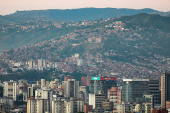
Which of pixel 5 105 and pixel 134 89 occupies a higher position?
pixel 5 105

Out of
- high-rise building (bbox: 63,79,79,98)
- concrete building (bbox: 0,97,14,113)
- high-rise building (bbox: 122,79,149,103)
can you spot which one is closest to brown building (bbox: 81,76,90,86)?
high-rise building (bbox: 63,79,79,98)

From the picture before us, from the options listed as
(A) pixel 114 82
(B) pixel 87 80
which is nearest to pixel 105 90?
(A) pixel 114 82

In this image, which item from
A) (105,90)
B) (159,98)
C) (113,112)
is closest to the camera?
(113,112)

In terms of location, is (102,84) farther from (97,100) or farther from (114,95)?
(97,100)

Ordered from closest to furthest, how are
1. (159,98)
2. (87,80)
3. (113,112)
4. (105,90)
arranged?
(113,112) < (159,98) < (105,90) < (87,80)

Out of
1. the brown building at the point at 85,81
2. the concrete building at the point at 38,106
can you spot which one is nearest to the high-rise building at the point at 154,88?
the concrete building at the point at 38,106

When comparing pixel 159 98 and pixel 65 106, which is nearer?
pixel 65 106

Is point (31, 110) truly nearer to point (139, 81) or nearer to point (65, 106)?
point (65, 106)

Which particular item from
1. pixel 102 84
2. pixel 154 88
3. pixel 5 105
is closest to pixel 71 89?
pixel 102 84
